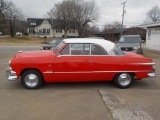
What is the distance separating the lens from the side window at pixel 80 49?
6.02 metres

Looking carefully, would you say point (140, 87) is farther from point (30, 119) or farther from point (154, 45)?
point (154, 45)

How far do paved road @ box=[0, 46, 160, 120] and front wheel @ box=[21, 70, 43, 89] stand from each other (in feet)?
0.68

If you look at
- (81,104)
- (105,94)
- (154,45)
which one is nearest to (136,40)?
(154,45)

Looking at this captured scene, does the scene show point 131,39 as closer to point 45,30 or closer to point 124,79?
point 124,79

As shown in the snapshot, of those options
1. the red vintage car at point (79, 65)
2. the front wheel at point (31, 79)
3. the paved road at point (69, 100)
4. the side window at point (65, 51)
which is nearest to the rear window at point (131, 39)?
the paved road at point (69, 100)

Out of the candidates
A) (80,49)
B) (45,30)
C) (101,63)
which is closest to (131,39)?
(101,63)

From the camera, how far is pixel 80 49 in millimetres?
6062

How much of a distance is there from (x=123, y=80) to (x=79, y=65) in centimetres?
157

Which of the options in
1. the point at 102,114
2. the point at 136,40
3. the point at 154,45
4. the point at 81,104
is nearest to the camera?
the point at 102,114

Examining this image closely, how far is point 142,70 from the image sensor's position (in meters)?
6.19

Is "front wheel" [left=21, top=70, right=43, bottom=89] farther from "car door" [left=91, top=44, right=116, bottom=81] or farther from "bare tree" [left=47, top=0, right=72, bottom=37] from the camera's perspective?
"bare tree" [left=47, top=0, right=72, bottom=37]

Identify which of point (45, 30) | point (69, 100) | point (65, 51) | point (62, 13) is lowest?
point (69, 100)

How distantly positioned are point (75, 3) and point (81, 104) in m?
53.6

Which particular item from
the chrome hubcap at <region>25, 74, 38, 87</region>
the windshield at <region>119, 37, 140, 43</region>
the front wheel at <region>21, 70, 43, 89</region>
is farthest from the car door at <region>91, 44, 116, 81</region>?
the windshield at <region>119, 37, 140, 43</region>
